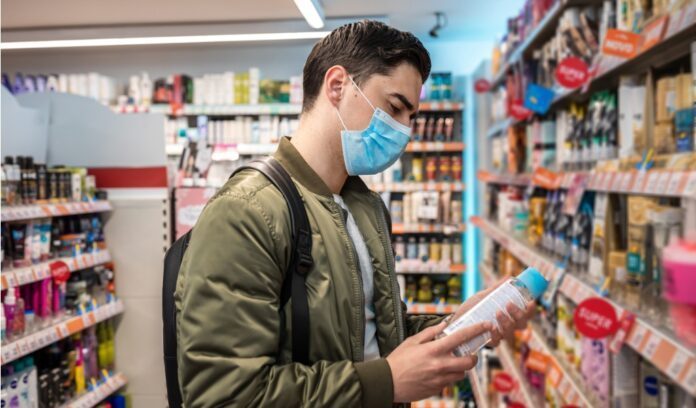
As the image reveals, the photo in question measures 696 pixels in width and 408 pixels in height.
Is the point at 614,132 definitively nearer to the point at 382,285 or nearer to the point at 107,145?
the point at 382,285

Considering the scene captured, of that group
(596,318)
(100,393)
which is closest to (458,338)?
(596,318)

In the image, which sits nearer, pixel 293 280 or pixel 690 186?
pixel 293 280

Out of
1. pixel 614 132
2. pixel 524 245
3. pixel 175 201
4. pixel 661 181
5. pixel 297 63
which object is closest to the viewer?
pixel 661 181

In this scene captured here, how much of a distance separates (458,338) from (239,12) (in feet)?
7.90

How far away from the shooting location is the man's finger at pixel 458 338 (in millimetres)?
1119

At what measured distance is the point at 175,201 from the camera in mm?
3869

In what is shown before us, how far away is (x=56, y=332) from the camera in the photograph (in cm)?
310

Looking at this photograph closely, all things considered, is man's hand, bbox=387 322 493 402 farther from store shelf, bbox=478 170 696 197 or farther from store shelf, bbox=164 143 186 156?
store shelf, bbox=164 143 186 156

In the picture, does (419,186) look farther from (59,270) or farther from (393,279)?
(393,279)

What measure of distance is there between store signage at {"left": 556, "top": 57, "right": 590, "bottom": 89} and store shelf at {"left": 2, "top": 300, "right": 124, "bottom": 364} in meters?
2.64

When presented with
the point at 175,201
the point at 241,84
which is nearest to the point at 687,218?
the point at 175,201

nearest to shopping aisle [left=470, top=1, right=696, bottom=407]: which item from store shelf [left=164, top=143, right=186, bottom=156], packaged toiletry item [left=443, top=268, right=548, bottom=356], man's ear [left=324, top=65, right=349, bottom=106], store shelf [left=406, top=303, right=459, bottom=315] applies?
packaged toiletry item [left=443, top=268, right=548, bottom=356]

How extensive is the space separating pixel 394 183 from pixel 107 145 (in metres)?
3.08

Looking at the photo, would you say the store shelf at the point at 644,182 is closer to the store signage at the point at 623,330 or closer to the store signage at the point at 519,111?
the store signage at the point at 623,330
